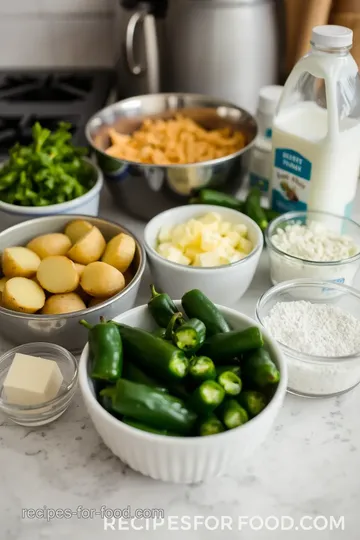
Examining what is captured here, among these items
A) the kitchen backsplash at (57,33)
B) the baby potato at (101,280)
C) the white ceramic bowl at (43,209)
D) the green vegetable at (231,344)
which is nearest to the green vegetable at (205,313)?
the green vegetable at (231,344)

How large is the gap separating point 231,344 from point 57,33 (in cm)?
118

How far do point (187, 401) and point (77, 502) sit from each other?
0.17 metres

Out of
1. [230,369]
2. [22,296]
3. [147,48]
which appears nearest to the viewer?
[230,369]

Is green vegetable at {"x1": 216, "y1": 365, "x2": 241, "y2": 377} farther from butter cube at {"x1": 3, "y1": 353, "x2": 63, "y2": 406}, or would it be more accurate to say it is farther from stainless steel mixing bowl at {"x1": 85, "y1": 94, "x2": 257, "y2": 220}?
stainless steel mixing bowl at {"x1": 85, "y1": 94, "x2": 257, "y2": 220}

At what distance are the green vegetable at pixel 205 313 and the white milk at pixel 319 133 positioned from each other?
1.17ft

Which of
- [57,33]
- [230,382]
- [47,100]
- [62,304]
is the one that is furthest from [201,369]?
[57,33]

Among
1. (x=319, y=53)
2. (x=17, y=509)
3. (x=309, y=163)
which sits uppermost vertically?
(x=319, y=53)

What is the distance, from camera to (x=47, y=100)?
1518 mm

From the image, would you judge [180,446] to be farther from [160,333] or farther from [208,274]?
[208,274]

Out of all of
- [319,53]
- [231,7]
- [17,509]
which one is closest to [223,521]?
[17,509]

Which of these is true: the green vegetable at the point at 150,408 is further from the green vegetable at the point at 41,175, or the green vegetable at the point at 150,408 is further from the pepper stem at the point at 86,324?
the green vegetable at the point at 41,175

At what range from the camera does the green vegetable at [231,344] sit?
75 cm

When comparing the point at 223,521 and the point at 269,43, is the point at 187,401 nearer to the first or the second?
the point at 223,521

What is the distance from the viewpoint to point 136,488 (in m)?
0.72
